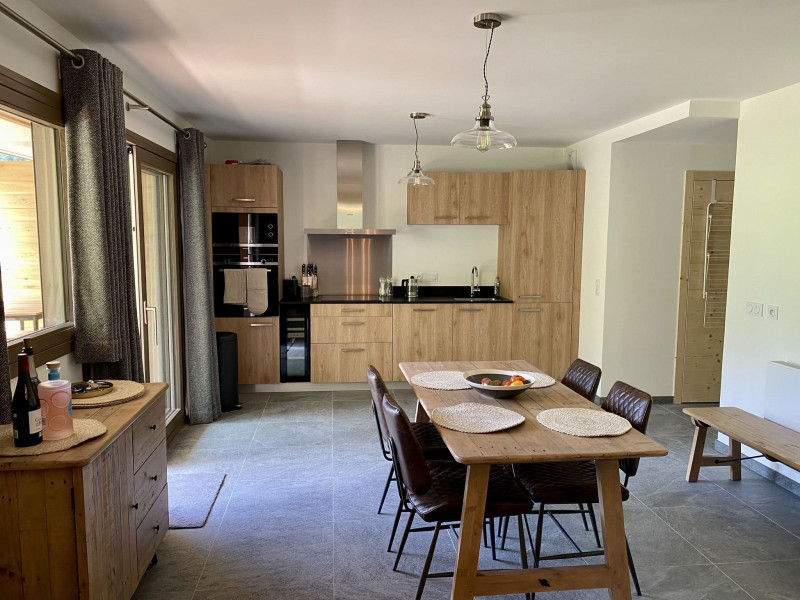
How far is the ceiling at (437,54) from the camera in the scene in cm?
251

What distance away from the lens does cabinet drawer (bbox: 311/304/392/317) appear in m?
5.75

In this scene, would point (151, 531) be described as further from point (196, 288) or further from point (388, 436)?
point (196, 288)

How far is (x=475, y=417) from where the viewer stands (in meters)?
2.60

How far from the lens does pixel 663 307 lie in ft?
17.9

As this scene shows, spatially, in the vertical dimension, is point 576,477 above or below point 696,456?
above

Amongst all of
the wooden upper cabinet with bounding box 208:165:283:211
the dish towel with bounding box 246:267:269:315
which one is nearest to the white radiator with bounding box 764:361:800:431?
the dish towel with bounding box 246:267:269:315

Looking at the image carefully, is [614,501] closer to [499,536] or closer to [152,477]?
[499,536]

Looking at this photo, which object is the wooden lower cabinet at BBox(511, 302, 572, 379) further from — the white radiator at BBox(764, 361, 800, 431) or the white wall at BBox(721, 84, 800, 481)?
the white radiator at BBox(764, 361, 800, 431)

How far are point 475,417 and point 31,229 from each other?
7.27 feet

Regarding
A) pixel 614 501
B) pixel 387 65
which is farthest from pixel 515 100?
pixel 614 501

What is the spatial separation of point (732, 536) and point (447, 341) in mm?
3158

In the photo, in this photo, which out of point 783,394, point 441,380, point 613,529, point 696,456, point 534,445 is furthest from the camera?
point 696,456

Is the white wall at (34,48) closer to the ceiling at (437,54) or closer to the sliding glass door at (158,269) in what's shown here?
A: the ceiling at (437,54)

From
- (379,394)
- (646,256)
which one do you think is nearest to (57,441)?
(379,394)
